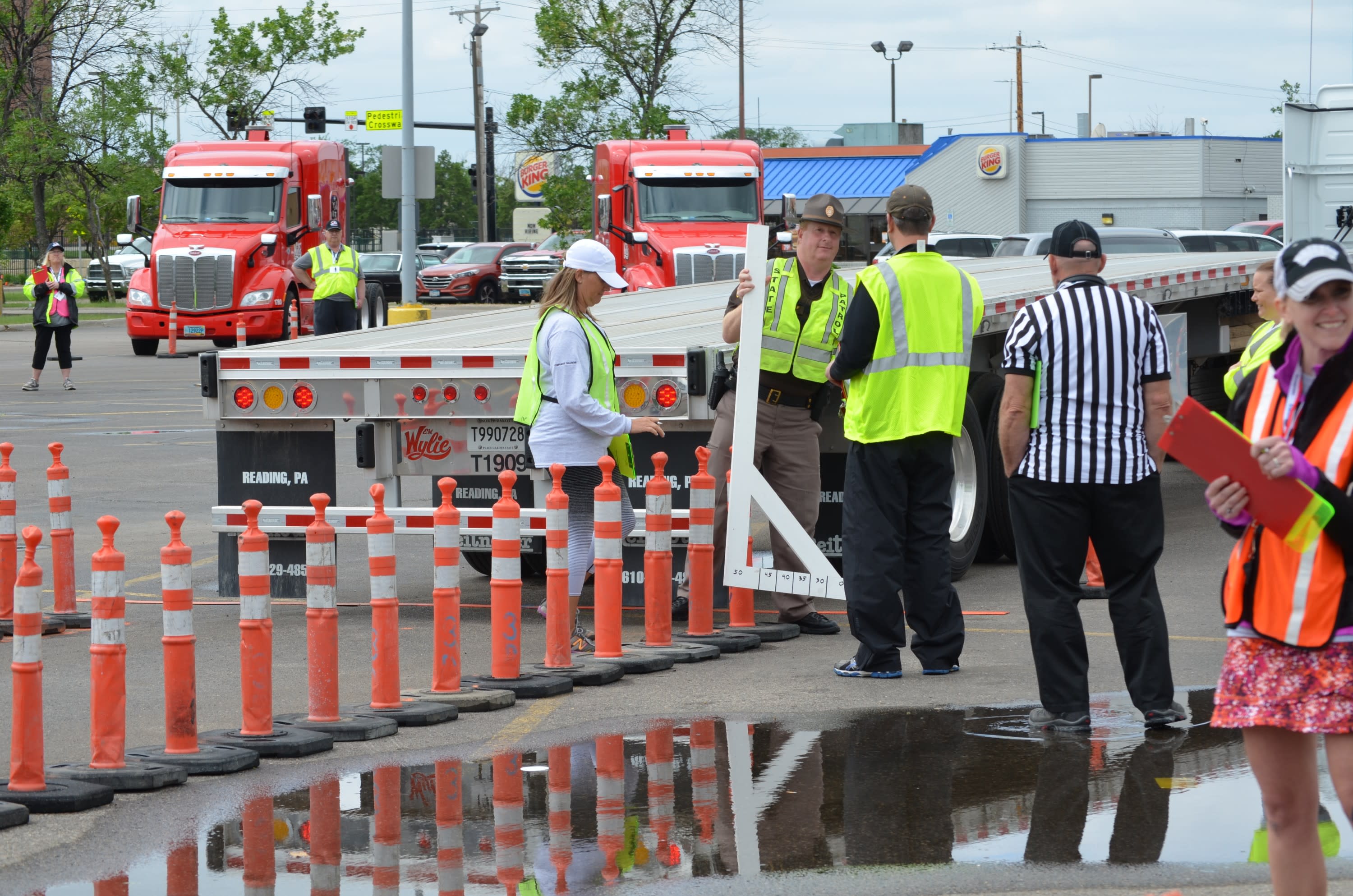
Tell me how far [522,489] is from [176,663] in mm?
4080

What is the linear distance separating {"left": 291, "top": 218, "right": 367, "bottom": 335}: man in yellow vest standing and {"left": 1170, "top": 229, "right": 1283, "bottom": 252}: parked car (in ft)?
38.5

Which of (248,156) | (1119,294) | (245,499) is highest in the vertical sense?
(248,156)

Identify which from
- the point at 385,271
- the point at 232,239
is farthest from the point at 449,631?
the point at 385,271

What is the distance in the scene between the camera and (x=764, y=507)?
8.31 m

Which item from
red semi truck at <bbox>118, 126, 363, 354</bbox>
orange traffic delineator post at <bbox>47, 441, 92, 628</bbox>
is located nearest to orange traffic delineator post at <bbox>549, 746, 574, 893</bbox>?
orange traffic delineator post at <bbox>47, 441, 92, 628</bbox>

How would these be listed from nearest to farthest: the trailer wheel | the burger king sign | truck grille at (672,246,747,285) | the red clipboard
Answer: the red clipboard < the trailer wheel < truck grille at (672,246,747,285) < the burger king sign

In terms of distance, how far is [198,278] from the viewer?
2991 cm

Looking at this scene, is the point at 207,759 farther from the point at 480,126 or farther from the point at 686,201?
the point at 480,126

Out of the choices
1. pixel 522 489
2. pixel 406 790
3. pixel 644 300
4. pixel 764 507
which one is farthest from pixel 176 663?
pixel 644 300

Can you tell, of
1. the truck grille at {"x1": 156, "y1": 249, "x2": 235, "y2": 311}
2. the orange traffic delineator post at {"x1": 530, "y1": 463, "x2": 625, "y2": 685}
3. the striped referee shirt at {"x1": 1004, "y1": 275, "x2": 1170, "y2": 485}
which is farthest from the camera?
the truck grille at {"x1": 156, "y1": 249, "x2": 235, "y2": 311}

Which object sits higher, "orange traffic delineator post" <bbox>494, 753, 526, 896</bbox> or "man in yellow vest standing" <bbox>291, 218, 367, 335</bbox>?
"man in yellow vest standing" <bbox>291, 218, 367, 335</bbox>

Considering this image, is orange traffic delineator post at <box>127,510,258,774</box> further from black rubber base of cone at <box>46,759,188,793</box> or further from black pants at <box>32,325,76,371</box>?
black pants at <box>32,325,76,371</box>

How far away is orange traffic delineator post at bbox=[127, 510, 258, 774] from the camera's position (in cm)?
601

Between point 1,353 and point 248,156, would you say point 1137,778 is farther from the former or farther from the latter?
point 1,353
